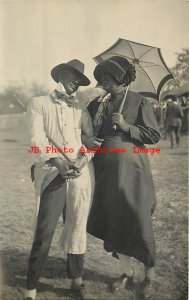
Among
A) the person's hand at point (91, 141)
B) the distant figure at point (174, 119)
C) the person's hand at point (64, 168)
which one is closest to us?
the person's hand at point (64, 168)

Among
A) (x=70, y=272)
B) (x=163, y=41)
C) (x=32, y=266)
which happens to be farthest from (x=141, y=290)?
(x=163, y=41)

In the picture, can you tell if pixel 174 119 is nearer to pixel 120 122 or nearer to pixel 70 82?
pixel 120 122

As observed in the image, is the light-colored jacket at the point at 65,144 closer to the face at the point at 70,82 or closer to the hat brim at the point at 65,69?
the face at the point at 70,82

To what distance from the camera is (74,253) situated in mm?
3443

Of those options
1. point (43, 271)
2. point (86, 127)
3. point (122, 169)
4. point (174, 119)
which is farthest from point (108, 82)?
point (43, 271)

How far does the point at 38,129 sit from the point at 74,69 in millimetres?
636

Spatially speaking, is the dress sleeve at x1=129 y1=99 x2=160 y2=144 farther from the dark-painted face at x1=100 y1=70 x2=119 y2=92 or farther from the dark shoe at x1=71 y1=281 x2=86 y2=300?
the dark shoe at x1=71 y1=281 x2=86 y2=300

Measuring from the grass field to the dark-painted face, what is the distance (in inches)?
30.0

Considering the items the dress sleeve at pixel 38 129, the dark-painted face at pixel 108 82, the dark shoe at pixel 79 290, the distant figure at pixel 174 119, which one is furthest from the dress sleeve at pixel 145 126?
the dark shoe at pixel 79 290

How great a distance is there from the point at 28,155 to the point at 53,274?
3.67 ft

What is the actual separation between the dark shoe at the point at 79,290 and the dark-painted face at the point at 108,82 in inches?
69.8

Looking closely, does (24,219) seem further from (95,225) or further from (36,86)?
(36,86)

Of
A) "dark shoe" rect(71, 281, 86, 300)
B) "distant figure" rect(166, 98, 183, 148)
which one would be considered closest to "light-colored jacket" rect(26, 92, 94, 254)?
"dark shoe" rect(71, 281, 86, 300)

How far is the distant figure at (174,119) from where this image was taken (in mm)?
4332
